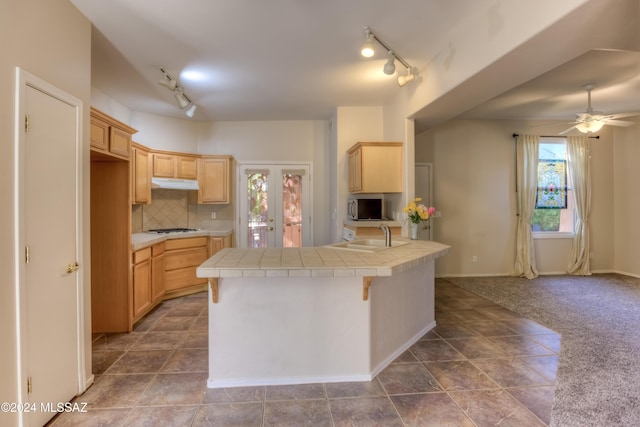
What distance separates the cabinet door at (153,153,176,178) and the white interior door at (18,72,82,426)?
2625mm

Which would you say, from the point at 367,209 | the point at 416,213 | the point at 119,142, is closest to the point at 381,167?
the point at 367,209

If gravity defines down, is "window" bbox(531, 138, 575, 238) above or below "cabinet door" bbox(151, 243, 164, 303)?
above

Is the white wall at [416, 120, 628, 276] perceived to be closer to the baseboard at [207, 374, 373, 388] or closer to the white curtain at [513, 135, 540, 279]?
the white curtain at [513, 135, 540, 279]

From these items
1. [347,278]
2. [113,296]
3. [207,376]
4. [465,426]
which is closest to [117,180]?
[113,296]

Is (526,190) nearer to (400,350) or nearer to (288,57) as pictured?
(400,350)

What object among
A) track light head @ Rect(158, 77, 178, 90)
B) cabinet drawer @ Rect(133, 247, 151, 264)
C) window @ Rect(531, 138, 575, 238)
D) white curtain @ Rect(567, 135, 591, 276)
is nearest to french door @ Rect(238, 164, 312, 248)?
cabinet drawer @ Rect(133, 247, 151, 264)

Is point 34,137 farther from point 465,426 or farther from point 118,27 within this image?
point 465,426

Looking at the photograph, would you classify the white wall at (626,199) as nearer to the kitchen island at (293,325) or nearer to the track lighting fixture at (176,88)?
the kitchen island at (293,325)

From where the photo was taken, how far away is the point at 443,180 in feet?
17.9

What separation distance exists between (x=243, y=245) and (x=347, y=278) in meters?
3.52

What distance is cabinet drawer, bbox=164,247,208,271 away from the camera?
433 cm

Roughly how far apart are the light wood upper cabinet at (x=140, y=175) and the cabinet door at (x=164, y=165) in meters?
0.10

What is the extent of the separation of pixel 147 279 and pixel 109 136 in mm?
1732

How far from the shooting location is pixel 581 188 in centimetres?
562
